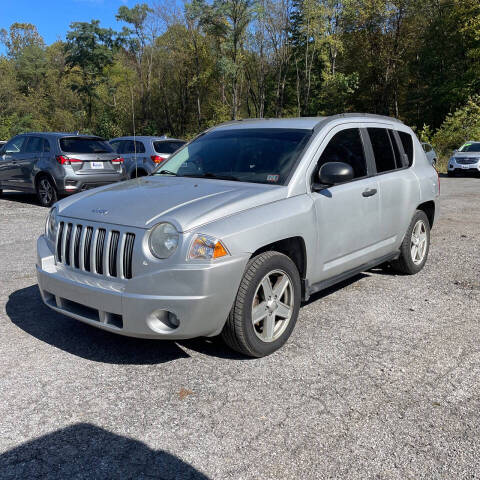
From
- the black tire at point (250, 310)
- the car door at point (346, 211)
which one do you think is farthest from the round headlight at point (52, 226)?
the car door at point (346, 211)

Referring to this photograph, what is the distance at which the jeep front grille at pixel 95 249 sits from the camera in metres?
3.26

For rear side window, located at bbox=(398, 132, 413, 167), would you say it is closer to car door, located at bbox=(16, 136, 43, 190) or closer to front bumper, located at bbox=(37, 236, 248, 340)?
front bumper, located at bbox=(37, 236, 248, 340)

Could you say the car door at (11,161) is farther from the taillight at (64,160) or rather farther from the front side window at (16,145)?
the taillight at (64,160)

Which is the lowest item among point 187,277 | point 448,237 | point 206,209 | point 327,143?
point 448,237

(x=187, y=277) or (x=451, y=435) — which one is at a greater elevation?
(x=187, y=277)

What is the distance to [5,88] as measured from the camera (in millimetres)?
45844

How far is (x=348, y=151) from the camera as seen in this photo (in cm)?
465

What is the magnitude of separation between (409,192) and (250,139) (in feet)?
6.62

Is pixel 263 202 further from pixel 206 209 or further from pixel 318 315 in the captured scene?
pixel 318 315

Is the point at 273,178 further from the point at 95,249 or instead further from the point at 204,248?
the point at 95,249

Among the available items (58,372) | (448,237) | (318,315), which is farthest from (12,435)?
(448,237)

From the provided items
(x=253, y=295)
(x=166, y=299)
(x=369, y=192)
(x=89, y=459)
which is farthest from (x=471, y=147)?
(x=89, y=459)

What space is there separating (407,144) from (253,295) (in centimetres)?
336

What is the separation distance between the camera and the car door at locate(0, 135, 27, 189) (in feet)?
39.9
